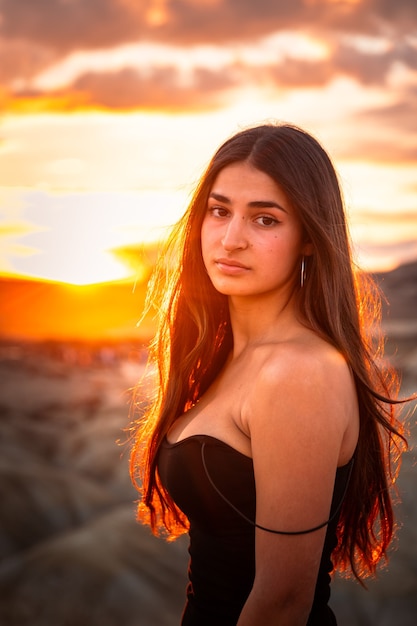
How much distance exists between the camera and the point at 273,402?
1937 mm

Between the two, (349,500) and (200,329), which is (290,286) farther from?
(349,500)

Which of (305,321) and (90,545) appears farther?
(90,545)

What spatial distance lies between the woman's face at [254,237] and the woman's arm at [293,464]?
0.39 metres

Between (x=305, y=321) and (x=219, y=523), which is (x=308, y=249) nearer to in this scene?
(x=305, y=321)

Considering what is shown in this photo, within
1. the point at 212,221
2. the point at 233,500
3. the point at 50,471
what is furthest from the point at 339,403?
the point at 50,471

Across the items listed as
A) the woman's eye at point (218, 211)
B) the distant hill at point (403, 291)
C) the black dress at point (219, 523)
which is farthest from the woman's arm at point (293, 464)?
the distant hill at point (403, 291)

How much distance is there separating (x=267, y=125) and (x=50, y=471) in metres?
8.45

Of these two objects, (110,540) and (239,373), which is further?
(110,540)

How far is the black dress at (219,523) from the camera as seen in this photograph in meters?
2.07

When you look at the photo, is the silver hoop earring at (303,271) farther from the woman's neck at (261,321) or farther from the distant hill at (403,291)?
the distant hill at (403,291)

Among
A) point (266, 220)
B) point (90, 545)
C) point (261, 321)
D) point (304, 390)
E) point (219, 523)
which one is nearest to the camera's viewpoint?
point (304, 390)

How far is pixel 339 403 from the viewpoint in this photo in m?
1.95

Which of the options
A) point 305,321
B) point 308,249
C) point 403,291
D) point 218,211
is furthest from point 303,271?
point 403,291

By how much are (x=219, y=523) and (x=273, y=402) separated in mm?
501
